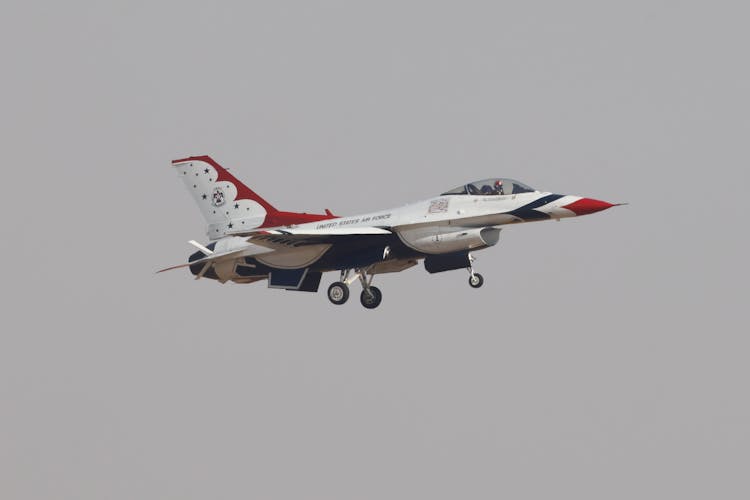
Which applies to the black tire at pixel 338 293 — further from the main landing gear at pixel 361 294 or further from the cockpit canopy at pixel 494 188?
the cockpit canopy at pixel 494 188

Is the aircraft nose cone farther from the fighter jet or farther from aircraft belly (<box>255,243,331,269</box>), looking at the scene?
aircraft belly (<box>255,243,331,269</box>)

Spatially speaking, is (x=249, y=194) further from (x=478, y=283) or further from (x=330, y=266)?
(x=478, y=283)

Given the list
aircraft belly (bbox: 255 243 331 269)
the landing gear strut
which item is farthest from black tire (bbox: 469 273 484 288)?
aircraft belly (bbox: 255 243 331 269)

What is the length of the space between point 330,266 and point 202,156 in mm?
6832

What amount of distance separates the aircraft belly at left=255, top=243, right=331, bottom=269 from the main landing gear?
1.07m

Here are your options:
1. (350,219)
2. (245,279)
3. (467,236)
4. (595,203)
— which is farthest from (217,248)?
(595,203)

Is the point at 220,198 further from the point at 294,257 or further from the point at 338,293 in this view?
the point at 338,293

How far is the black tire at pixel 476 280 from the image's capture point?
4469cm

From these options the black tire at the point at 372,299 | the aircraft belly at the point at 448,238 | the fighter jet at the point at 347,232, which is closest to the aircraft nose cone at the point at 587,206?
the fighter jet at the point at 347,232

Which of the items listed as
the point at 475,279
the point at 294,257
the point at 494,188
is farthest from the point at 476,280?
the point at 294,257

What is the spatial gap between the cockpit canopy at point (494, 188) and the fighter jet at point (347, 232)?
1.2 inches

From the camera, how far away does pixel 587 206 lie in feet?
144

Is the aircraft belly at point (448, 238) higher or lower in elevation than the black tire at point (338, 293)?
higher

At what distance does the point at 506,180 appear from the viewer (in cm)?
4488
